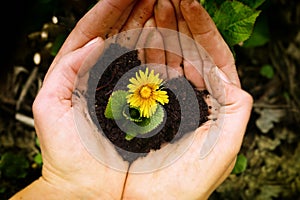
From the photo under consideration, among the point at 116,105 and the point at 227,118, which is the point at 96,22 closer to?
the point at 116,105

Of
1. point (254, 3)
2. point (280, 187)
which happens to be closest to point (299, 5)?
point (254, 3)

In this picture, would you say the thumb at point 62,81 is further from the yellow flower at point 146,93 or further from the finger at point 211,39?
the finger at point 211,39

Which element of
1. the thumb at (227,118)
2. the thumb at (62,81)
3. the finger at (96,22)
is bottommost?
the thumb at (227,118)

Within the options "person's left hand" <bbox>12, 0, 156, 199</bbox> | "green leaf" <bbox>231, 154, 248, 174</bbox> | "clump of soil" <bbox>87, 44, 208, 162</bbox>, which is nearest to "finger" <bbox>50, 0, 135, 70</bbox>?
"person's left hand" <bbox>12, 0, 156, 199</bbox>

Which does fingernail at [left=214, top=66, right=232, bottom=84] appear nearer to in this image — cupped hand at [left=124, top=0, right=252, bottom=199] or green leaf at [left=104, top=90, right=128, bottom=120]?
cupped hand at [left=124, top=0, right=252, bottom=199]

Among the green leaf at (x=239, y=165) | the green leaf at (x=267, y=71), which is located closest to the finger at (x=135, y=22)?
the green leaf at (x=239, y=165)

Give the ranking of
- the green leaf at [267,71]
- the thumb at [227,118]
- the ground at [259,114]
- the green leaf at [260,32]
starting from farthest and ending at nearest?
the green leaf at [267,71]
the ground at [259,114]
the green leaf at [260,32]
the thumb at [227,118]
